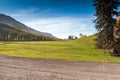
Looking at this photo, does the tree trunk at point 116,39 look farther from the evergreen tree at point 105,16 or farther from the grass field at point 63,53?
the evergreen tree at point 105,16

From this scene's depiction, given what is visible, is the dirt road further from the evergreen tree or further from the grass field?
the evergreen tree

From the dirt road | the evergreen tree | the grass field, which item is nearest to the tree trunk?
the grass field

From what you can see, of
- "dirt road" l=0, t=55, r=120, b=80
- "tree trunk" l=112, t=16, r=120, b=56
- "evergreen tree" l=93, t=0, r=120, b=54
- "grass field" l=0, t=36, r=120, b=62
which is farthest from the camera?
"evergreen tree" l=93, t=0, r=120, b=54

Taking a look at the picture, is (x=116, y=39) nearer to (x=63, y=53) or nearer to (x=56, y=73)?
(x=63, y=53)

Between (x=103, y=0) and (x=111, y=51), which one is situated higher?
(x=103, y=0)

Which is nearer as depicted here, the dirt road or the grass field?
the dirt road

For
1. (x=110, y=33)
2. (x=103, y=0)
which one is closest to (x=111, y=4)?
(x=103, y=0)

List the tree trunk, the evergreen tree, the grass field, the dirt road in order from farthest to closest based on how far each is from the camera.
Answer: the evergreen tree < the tree trunk < the grass field < the dirt road

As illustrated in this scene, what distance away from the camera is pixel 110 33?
169 feet

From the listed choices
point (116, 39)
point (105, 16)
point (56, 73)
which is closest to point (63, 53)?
point (116, 39)

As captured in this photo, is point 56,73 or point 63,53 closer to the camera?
point 56,73

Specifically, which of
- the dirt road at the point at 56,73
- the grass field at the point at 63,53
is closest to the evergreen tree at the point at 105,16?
the grass field at the point at 63,53

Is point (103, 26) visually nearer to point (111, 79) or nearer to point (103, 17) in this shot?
point (103, 17)

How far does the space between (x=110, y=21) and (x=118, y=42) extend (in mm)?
11017
